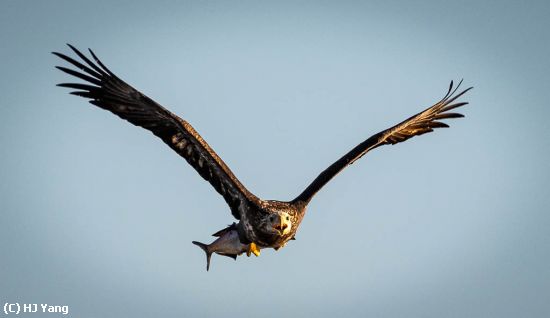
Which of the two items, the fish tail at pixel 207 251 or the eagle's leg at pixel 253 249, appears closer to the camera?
the eagle's leg at pixel 253 249

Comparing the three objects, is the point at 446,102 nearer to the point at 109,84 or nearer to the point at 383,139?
the point at 383,139

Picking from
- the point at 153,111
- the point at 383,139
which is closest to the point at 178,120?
the point at 153,111

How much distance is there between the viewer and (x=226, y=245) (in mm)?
14039

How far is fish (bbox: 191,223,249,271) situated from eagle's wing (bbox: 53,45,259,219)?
1.97ft

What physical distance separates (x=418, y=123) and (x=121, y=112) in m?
6.49

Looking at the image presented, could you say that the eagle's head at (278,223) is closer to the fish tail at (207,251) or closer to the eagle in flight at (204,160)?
the eagle in flight at (204,160)

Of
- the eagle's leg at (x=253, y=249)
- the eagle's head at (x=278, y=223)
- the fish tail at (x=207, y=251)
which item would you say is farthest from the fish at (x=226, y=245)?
the eagle's head at (x=278, y=223)

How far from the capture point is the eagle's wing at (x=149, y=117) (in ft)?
43.5

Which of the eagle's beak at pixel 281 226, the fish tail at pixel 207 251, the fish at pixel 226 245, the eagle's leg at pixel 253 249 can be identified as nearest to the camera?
the eagle's beak at pixel 281 226

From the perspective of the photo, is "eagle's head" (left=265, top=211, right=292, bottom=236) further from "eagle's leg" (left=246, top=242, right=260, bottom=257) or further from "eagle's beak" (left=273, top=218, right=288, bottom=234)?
"eagle's leg" (left=246, top=242, right=260, bottom=257)

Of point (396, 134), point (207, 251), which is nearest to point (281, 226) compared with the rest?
point (207, 251)

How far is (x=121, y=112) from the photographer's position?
13.5m

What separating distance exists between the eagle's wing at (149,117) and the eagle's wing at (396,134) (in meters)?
1.27

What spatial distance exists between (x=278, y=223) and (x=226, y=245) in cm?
150
